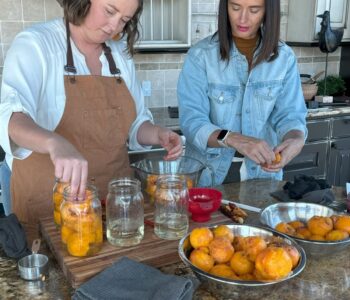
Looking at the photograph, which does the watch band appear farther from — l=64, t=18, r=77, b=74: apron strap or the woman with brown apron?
l=64, t=18, r=77, b=74: apron strap

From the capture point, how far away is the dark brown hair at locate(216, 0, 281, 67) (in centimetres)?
186

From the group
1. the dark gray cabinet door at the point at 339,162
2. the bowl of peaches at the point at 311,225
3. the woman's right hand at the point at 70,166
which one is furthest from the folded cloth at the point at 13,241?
the dark gray cabinet door at the point at 339,162

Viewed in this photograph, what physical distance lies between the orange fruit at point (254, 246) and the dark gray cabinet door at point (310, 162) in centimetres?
263

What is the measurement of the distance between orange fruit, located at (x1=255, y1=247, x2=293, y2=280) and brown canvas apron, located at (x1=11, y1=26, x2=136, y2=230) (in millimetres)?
821

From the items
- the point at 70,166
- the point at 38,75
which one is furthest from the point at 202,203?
the point at 38,75

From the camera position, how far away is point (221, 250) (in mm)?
1077

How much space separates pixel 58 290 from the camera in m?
1.08

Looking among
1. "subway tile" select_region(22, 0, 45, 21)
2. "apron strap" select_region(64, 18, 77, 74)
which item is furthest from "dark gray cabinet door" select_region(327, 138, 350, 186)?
"apron strap" select_region(64, 18, 77, 74)

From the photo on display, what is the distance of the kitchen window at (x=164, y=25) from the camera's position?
3.40 m

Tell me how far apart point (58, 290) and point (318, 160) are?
10.2 feet

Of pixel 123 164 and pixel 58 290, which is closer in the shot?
pixel 58 290

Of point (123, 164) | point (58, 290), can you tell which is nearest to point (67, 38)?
point (123, 164)

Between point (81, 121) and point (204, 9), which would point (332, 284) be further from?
point (204, 9)

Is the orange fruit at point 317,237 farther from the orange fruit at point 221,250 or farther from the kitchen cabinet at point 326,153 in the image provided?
the kitchen cabinet at point 326,153
